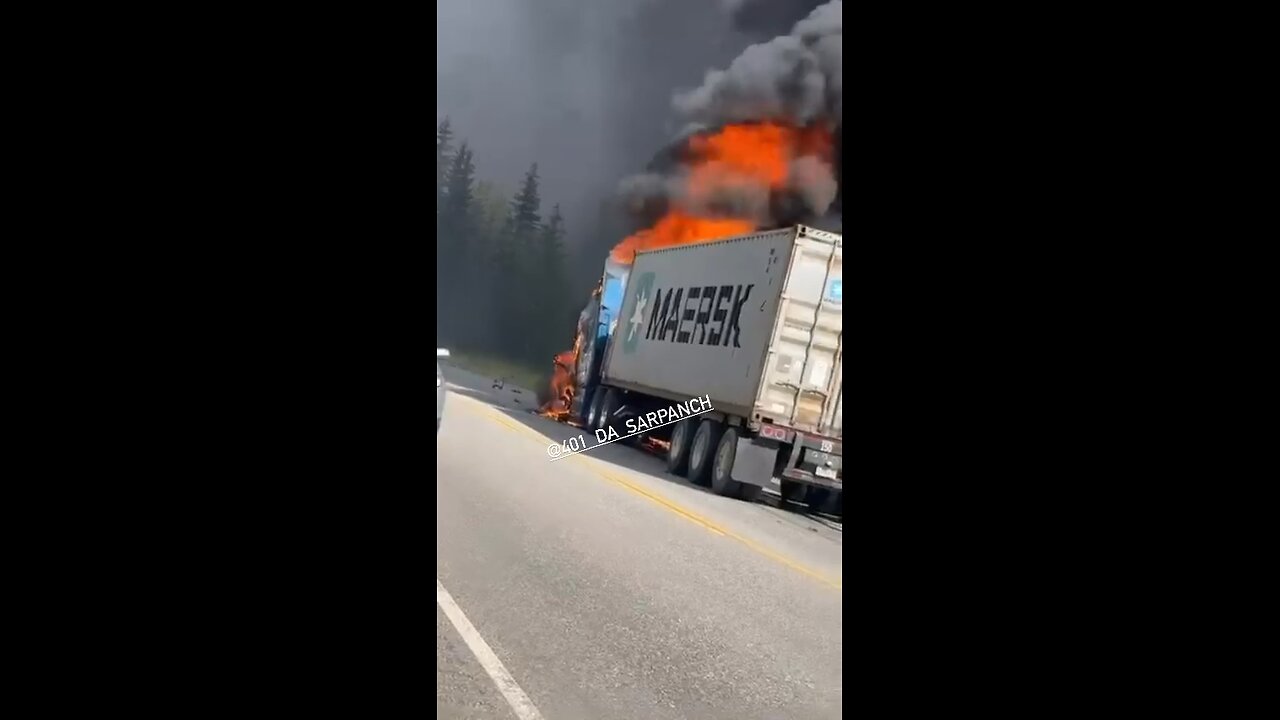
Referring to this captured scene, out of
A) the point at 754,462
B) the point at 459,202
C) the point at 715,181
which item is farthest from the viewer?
the point at 754,462

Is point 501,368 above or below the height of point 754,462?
above

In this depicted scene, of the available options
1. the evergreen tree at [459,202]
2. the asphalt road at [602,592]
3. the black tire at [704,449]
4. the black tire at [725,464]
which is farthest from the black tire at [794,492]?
the evergreen tree at [459,202]

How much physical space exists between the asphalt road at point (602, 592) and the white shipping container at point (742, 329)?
43cm

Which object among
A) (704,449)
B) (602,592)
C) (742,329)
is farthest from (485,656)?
(742,329)

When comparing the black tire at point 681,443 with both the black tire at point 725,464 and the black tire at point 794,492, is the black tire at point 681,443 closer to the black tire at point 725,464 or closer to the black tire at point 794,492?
the black tire at point 725,464

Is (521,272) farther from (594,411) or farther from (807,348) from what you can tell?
(807,348)

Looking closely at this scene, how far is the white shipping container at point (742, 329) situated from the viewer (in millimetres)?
3490

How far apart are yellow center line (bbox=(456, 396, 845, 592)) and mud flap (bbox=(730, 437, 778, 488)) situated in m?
0.33

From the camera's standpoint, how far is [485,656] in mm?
3057

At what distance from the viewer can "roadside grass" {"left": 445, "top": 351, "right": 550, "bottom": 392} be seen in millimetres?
2838

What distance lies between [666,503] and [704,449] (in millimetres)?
297

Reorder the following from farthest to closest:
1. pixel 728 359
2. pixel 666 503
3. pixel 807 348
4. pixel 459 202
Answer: pixel 728 359 → pixel 666 503 → pixel 807 348 → pixel 459 202
